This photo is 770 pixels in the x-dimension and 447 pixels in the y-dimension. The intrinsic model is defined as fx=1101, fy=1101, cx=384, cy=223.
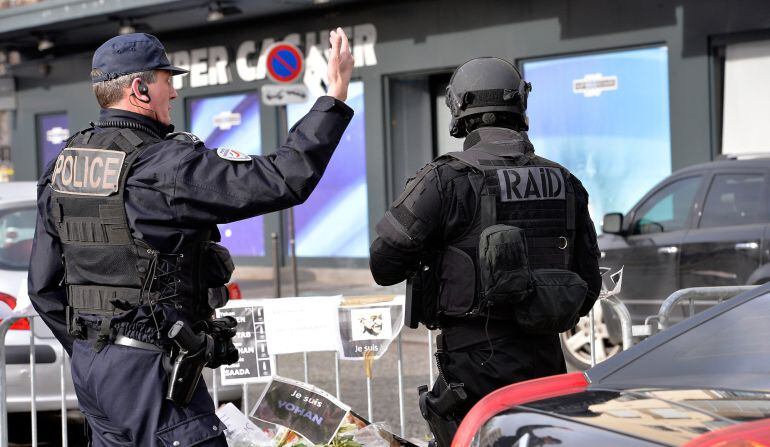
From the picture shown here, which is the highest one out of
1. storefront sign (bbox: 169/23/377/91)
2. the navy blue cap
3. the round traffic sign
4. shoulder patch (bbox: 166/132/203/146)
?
storefront sign (bbox: 169/23/377/91)

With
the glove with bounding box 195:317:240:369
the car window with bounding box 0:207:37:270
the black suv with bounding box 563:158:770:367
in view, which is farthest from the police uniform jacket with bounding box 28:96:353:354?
the black suv with bounding box 563:158:770:367

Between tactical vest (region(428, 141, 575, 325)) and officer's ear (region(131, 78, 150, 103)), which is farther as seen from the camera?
tactical vest (region(428, 141, 575, 325))

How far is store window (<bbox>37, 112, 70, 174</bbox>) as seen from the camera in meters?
20.3

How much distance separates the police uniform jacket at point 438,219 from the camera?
3.58m

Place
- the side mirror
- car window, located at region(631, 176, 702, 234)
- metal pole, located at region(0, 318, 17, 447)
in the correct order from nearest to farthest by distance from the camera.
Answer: metal pole, located at region(0, 318, 17, 447) < car window, located at region(631, 176, 702, 234) < the side mirror

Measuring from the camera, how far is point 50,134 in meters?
20.6

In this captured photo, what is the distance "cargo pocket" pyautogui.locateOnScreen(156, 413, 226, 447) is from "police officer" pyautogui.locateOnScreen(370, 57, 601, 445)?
2.59 ft

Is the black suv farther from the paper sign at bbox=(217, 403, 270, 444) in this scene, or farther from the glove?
the glove

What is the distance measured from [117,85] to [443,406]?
1486 millimetres

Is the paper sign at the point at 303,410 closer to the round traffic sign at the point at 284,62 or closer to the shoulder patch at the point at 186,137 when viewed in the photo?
the shoulder patch at the point at 186,137

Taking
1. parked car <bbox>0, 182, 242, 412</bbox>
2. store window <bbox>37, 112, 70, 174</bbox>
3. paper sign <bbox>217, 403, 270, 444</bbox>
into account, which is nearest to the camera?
paper sign <bbox>217, 403, 270, 444</bbox>

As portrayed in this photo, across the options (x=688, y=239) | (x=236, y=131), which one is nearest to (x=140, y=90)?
(x=688, y=239)

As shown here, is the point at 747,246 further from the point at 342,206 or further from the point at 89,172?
the point at 342,206

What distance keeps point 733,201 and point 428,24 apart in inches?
282
